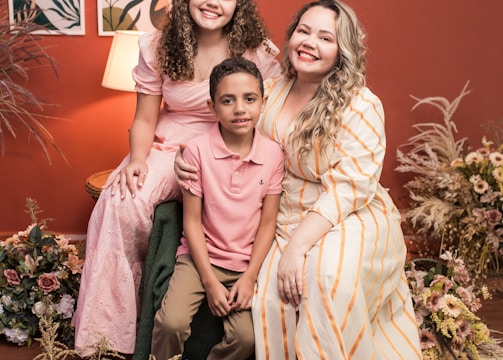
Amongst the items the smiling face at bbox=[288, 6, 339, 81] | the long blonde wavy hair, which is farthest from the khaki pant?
the smiling face at bbox=[288, 6, 339, 81]

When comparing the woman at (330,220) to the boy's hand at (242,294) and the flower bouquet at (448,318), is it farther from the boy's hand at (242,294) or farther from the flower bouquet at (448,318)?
Result: the flower bouquet at (448,318)

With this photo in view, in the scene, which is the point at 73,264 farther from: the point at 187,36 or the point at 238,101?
the point at 238,101

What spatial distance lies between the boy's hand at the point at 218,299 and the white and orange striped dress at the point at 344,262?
87 mm

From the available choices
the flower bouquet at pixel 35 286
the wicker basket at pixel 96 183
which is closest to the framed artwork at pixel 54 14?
the wicker basket at pixel 96 183

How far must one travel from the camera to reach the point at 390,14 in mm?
3500

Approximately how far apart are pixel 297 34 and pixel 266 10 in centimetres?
127

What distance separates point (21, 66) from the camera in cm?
336

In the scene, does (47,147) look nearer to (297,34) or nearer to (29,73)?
(29,73)

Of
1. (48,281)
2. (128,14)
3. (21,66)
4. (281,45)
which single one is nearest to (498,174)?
(281,45)

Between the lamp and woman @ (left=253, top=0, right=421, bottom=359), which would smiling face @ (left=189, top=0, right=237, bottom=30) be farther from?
the lamp

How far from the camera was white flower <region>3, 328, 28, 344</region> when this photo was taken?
271 centimetres

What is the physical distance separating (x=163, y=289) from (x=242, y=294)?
0.88 feet

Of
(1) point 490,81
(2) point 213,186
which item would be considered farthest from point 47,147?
(1) point 490,81

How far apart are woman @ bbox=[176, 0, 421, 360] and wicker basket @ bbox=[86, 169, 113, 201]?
1.02 m
